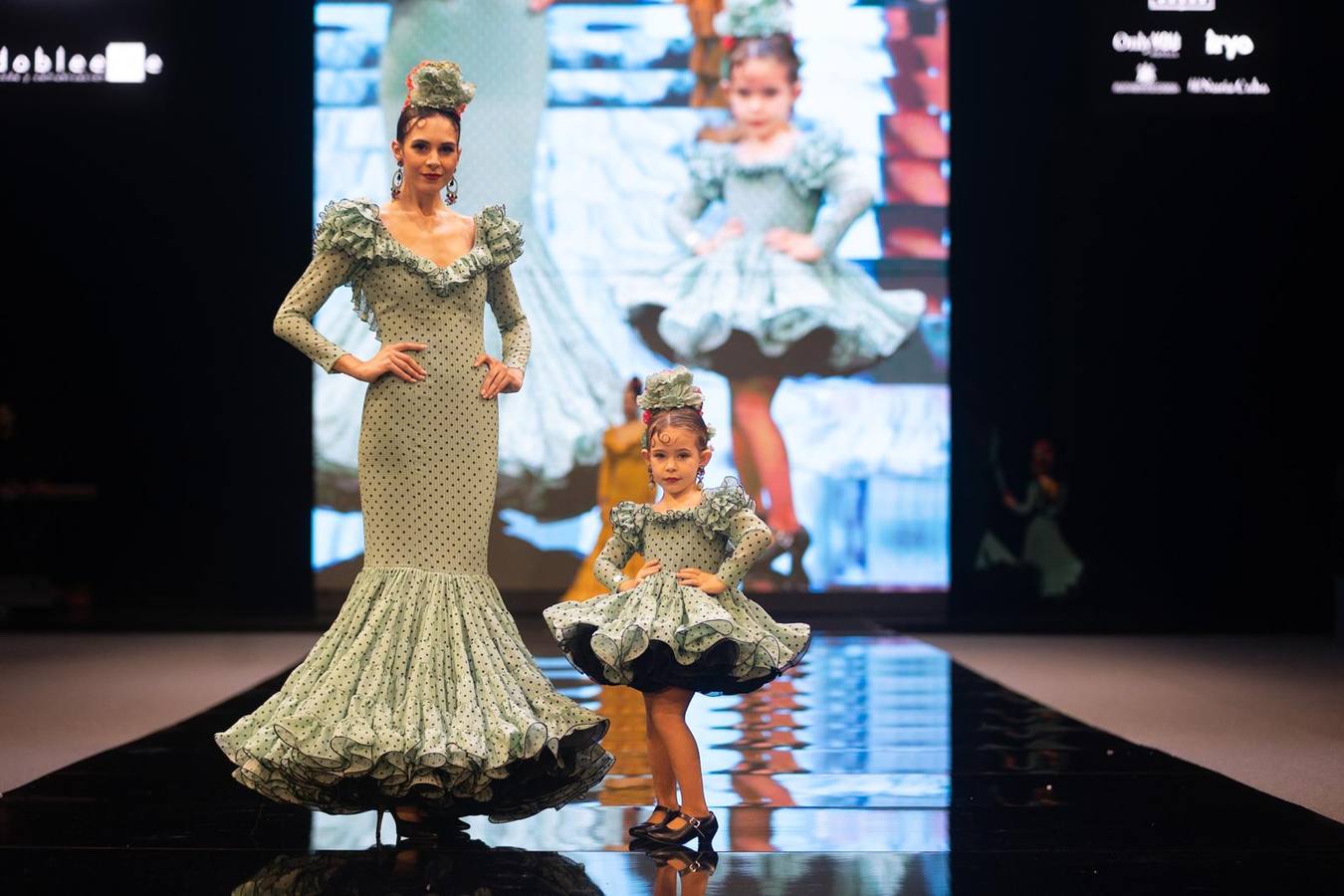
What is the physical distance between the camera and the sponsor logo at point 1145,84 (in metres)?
8.97

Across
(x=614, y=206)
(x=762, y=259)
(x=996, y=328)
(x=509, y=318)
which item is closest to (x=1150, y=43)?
(x=996, y=328)

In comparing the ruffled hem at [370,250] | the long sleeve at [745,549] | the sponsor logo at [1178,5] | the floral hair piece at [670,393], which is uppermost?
the sponsor logo at [1178,5]

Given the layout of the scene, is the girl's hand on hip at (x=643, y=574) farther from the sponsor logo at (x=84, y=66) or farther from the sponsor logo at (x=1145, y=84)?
the sponsor logo at (x=84, y=66)

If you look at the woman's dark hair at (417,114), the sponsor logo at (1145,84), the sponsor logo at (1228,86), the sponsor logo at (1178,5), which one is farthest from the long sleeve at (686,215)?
the woman's dark hair at (417,114)

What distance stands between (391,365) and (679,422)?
23.0 inches

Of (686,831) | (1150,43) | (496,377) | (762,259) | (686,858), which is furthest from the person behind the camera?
(1150,43)

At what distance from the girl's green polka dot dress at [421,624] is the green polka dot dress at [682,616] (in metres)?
0.18

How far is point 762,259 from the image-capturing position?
8.80 metres

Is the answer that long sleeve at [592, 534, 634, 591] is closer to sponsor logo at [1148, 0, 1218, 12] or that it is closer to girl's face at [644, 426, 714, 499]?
girl's face at [644, 426, 714, 499]

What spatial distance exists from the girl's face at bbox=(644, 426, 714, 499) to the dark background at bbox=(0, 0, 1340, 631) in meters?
6.00

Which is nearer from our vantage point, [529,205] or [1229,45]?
[529,205]

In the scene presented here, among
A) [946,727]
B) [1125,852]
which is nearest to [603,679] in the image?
[1125,852]

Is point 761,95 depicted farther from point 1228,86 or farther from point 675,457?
point 675,457

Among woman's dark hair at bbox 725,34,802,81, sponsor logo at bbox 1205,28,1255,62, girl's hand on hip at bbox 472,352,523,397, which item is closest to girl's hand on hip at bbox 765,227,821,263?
woman's dark hair at bbox 725,34,802,81
